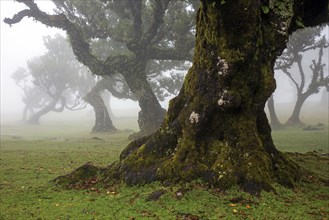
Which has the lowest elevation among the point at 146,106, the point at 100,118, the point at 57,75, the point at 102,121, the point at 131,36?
the point at 102,121

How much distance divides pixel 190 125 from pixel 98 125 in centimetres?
3162

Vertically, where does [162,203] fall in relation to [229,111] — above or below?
below

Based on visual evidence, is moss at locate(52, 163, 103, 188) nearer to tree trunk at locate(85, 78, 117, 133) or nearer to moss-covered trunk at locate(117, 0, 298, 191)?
moss-covered trunk at locate(117, 0, 298, 191)

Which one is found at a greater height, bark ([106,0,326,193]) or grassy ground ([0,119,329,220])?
bark ([106,0,326,193])

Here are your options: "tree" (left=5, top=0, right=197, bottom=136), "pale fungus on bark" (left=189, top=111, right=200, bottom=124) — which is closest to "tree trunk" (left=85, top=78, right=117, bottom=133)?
"tree" (left=5, top=0, right=197, bottom=136)

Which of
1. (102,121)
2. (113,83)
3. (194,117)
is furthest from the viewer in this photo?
(113,83)

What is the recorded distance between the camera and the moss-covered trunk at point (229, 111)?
7988 millimetres

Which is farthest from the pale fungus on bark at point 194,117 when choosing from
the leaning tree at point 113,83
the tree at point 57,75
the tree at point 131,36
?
the tree at point 57,75

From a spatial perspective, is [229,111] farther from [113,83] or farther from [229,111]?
[113,83]

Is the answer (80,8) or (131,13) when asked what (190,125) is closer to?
(131,13)

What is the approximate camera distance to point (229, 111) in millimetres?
8430

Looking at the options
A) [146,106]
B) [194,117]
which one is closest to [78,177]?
[194,117]

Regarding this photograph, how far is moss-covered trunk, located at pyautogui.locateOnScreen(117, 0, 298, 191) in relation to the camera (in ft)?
26.2

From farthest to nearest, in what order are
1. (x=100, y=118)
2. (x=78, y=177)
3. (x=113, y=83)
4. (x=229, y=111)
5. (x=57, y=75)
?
(x=57, y=75) < (x=113, y=83) < (x=100, y=118) < (x=78, y=177) < (x=229, y=111)
